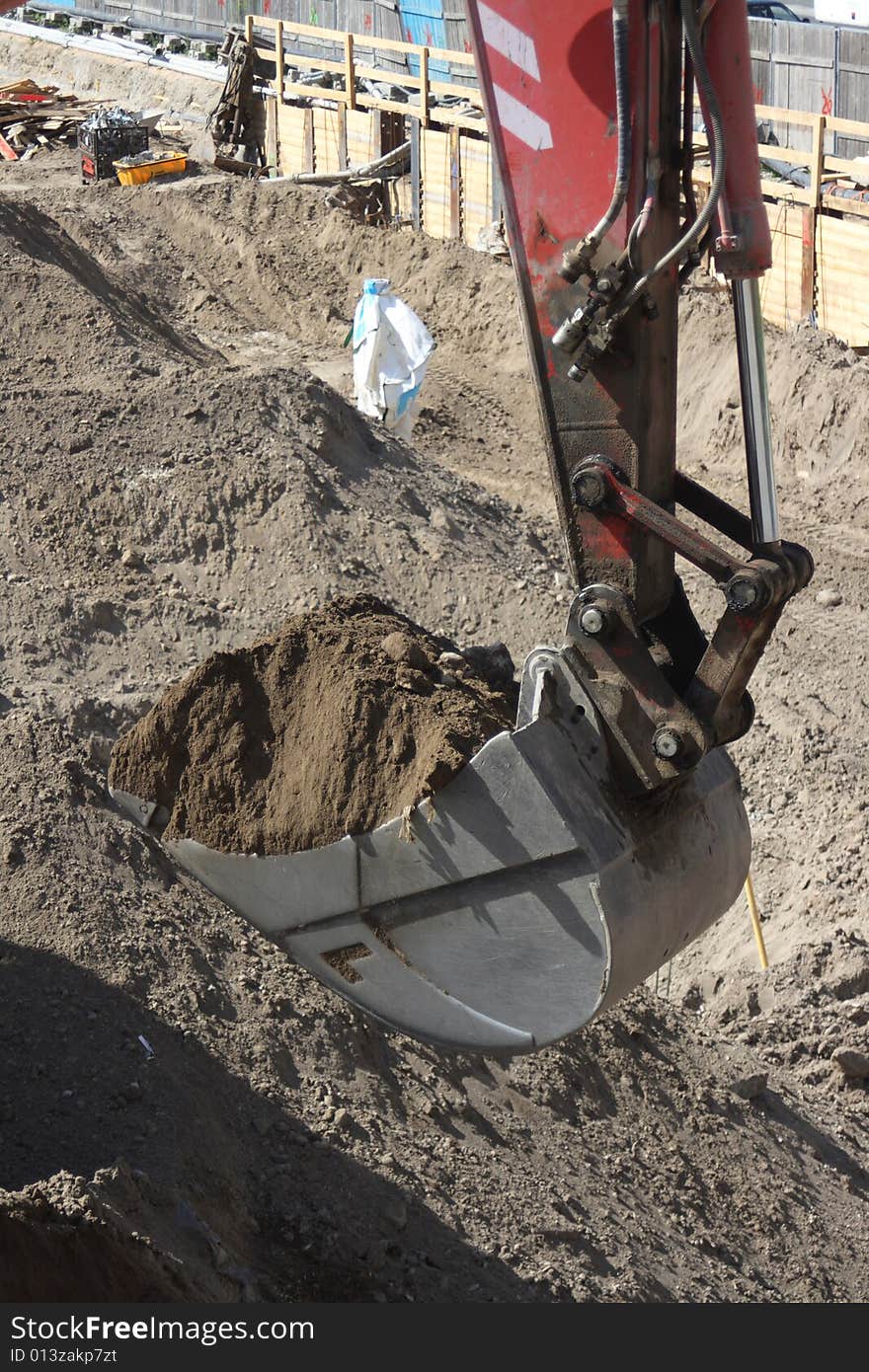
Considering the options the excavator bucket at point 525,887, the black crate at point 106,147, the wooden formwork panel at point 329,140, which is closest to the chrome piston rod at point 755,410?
the excavator bucket at point 525,887

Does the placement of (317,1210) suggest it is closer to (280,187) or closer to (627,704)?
(627,704)

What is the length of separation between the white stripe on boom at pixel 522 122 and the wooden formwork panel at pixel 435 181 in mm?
16273

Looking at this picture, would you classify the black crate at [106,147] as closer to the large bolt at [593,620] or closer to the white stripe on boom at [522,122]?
the white stripe on boom at [522,122]

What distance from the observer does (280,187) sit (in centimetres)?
2080

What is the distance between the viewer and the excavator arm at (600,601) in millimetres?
3801

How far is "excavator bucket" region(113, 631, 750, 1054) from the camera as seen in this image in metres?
3.99

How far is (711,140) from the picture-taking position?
3760 millimetres

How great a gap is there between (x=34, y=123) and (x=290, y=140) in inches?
205

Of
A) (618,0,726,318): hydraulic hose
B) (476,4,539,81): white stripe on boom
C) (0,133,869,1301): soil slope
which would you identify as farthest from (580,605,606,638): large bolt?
(0,133,869,1301): soil slope

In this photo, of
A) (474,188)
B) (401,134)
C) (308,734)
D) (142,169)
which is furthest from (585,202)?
(142,169)

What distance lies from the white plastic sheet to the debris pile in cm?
1431

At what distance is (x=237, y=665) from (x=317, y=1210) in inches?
75.7

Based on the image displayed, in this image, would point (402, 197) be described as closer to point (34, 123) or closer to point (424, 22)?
point (34, 123)

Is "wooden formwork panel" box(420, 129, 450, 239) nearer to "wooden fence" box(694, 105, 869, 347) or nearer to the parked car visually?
"wooden fence" box(694, 105, 869, 347)
